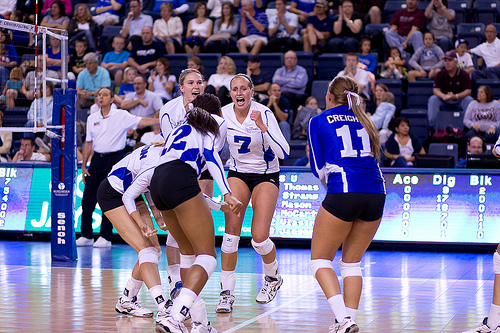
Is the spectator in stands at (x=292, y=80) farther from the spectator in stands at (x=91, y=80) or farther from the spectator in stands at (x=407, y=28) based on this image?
the spectator in stands at (x=91, y=80)

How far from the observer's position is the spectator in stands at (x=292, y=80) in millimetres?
15227

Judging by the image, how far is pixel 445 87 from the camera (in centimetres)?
1480

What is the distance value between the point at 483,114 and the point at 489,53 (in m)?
2.54

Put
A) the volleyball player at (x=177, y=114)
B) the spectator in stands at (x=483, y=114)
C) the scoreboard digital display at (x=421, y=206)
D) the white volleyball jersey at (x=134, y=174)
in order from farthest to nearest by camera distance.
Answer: the spectator in stands at (x=483, y=114) < the scoreboard digital display at (x=421, y=206) < the volleyball player at (x=177, y=114) < the white volleyball jersey at (x=134, y=174)

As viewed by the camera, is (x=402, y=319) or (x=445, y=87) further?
(x=445, y=87)

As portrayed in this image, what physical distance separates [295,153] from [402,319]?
7.34 meters

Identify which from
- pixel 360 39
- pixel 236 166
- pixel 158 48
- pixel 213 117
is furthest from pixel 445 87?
pixel 213 117

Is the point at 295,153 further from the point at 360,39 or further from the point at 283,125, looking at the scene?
the point at 360,39

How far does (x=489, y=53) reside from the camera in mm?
15742

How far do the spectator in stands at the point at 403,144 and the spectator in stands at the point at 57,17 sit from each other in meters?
9.55

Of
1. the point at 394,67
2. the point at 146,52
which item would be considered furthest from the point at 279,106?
the point at 146,52

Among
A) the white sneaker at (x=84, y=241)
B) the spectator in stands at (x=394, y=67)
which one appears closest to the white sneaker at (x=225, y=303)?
the white sneaker at (x=84, y=241)

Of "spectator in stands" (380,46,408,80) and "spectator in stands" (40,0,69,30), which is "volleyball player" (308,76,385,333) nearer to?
"spectator in stands" (380,46,408,80)

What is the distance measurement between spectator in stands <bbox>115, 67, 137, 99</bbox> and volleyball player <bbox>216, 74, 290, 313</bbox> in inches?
335
